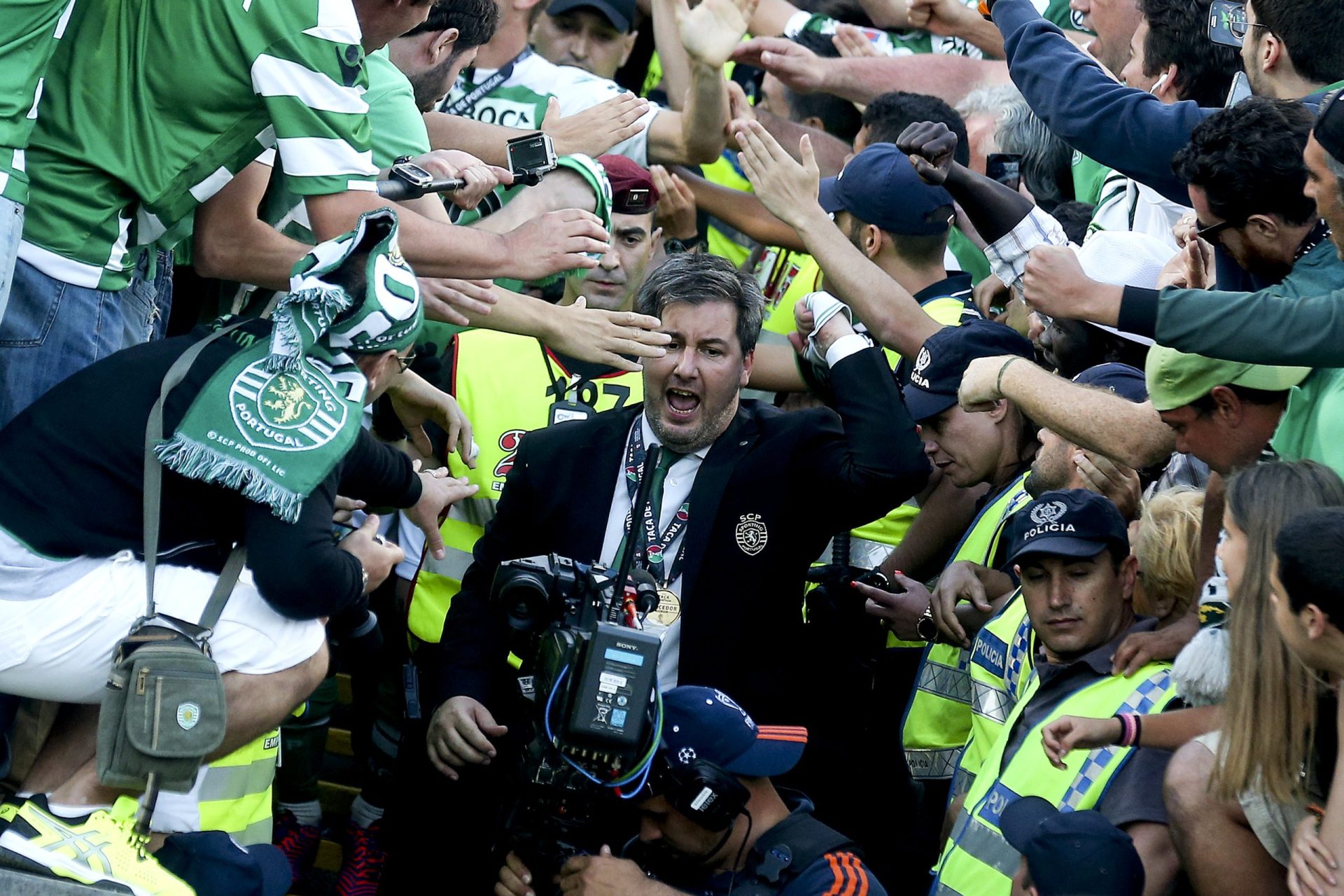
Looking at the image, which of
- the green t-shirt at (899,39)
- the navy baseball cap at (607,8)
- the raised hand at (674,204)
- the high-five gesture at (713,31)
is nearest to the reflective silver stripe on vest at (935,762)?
the raised hand at (674,204)

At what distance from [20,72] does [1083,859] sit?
270 cm

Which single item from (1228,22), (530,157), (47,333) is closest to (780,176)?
(530,157)

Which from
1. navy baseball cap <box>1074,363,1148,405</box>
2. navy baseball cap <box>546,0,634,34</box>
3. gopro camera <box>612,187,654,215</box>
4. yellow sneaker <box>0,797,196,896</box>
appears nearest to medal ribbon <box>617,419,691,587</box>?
navy baseball cap <box>1074,363,1148,405</box>

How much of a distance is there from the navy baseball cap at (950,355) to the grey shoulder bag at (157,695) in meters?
2.34

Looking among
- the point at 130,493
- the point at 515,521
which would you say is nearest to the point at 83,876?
the point at 130,493

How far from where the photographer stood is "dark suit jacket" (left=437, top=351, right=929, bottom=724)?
443cm

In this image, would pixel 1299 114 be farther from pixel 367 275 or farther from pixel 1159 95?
pixel 367 275

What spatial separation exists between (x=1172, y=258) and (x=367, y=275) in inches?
92.9

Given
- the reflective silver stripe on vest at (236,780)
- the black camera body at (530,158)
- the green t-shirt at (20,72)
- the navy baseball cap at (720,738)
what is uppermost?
the green t-shirt at (20,72)

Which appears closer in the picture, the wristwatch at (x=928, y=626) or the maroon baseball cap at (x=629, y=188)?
the wristwatch at (x=928, y=626)

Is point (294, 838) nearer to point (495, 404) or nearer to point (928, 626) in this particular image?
point (495, 404)

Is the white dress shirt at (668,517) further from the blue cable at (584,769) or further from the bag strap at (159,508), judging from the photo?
the bag strap at (159,508)

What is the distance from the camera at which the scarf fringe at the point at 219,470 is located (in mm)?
3104

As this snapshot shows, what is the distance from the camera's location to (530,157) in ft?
14.6
